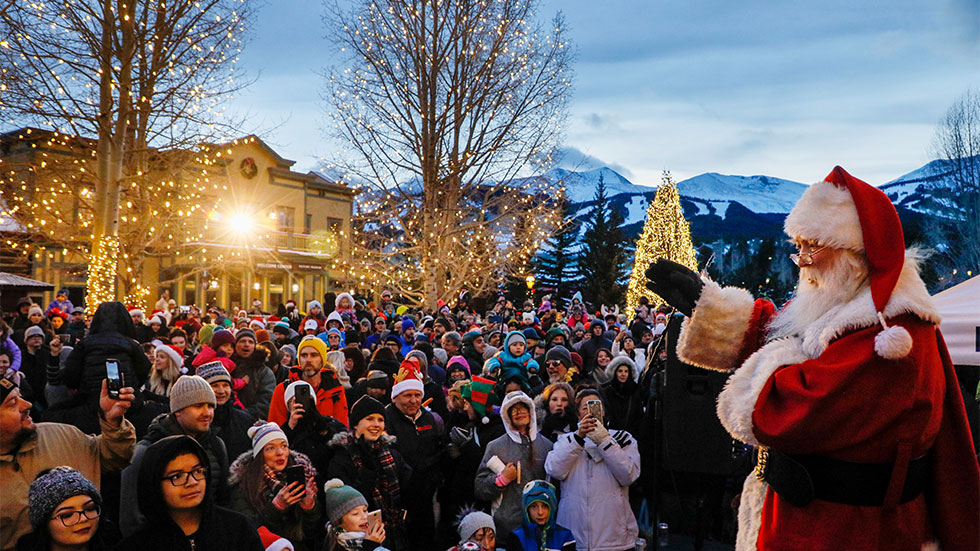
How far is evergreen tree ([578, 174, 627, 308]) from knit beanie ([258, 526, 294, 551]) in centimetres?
3517

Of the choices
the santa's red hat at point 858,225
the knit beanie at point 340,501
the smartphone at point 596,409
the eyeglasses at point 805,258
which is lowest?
the knit beanie at point 340,501

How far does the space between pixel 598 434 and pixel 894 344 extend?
305 centimetres

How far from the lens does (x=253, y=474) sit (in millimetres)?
4234

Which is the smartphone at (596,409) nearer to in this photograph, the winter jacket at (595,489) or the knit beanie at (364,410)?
the winter jacket at (595,489)

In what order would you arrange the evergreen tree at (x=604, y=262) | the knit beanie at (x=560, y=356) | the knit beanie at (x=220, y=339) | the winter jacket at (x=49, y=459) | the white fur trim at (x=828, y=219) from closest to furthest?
the white fur trim at (x=828, y=219)
the winter jacket at (x=49, y=459)
the knit beanie at (x=220, y=339)
the knit beanie at (x=560, y=356)
the evergreen tree at (x=604, y=262)

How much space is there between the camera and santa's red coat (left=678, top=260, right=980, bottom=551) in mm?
2121

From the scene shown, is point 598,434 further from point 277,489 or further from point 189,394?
point 189,394

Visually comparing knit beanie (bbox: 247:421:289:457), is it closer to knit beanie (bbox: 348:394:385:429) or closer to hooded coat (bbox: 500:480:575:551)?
knit beanie (bbox: 348:394:385:429)

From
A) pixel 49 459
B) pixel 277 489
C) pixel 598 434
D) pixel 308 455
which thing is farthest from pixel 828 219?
pixel 49 459

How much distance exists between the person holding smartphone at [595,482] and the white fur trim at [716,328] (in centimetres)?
232

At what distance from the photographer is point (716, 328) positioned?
264cm

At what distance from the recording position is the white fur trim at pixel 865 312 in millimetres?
2193

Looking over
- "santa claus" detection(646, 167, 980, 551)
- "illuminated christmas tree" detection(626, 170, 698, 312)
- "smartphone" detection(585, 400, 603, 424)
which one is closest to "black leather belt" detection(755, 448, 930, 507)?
"santa claus" detection(646, 167, 980, 551)

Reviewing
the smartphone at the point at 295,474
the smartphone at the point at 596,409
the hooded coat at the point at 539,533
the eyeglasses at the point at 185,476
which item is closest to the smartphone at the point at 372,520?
the smartphone at the point at 295,474
